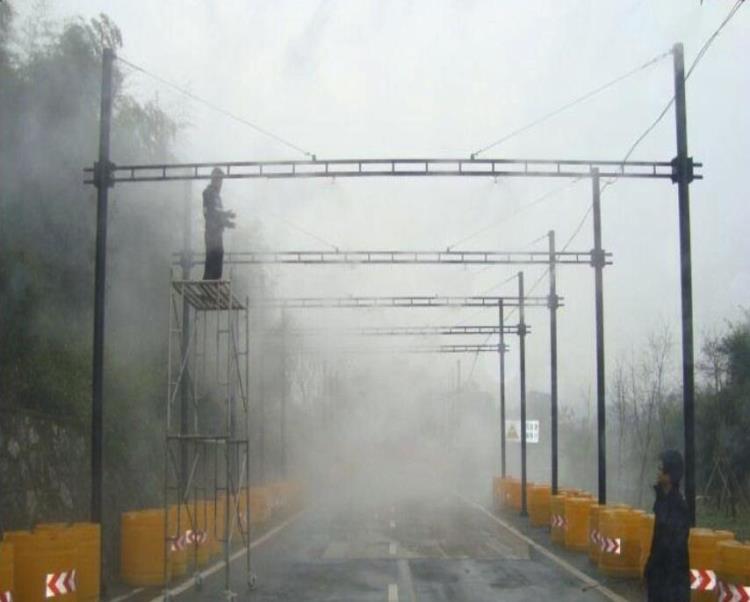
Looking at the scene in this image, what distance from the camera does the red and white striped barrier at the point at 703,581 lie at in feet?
46.9

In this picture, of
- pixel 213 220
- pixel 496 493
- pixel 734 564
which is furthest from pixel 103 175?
pixel 496 493

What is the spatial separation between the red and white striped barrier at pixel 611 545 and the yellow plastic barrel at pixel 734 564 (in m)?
7.31

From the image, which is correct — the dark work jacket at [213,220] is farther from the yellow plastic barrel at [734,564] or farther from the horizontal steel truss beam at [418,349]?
the horizontal steel truss beam at [418,349]

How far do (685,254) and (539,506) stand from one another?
1729cm

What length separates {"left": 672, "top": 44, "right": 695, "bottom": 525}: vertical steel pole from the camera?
61.6 ft

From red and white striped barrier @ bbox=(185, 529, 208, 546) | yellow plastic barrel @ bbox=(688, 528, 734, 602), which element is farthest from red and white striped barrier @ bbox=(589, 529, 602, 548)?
red and white striped barrier @ bbox=(185, 529, 208, 546)

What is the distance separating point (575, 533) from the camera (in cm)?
2505

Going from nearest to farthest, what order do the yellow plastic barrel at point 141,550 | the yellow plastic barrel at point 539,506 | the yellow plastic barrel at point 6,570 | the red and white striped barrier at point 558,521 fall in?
the yellow plastic barrel at point 6,570, the yellow plastic barrel at point 141,550, the red and white striped barrier at point 558,521, the yellow plastic barrel at point 539,506

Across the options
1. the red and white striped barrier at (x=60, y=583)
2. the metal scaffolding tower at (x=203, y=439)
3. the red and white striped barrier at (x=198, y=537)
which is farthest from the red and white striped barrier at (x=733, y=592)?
the red and white striped barrier at (x=198, y=537)

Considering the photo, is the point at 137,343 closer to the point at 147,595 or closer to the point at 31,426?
the point at 31,426

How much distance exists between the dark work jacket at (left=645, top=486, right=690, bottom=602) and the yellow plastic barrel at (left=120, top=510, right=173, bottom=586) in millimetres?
10291

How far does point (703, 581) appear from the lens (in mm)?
14328

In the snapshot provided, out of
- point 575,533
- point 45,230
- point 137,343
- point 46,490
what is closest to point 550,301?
point 575,533

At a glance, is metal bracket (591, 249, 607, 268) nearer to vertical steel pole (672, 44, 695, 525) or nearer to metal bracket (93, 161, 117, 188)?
vertical steel pole (672, 44, 695, 525)
